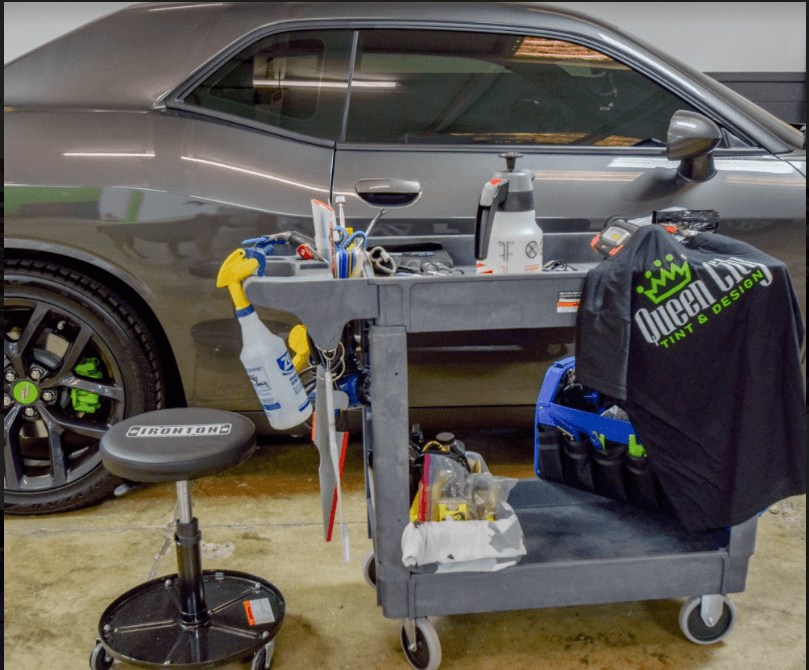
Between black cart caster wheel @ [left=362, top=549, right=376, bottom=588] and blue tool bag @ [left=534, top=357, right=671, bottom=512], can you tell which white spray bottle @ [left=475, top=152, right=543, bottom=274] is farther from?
black cart caster wheel @ [left=362, top=549, right=376, bottom=588]

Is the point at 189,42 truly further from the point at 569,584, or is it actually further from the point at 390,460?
the point at 569,584

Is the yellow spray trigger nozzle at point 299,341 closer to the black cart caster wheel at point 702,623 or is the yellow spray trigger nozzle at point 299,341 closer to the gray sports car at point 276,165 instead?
the gray sports car at point 276,165

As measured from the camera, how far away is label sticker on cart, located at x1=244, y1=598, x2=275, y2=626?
5.14ft

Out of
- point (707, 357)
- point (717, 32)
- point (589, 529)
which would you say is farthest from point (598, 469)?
point (717, 32)

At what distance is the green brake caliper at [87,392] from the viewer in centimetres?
214

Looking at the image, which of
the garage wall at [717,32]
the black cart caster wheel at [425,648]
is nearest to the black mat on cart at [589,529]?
the black cart caster wheel at [425,648]

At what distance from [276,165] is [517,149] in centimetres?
71

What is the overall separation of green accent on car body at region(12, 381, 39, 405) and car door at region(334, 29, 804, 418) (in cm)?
103

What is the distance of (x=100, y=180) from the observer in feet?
6.49

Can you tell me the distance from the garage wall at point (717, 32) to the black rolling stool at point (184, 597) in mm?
4162

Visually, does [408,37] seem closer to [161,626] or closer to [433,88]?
[433,88]

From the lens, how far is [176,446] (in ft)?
4.68

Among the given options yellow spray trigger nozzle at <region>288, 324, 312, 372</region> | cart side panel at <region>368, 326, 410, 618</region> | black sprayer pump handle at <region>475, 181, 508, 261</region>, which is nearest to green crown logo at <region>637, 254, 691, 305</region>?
black sprayer pump handle at <region>475, 181, 508, 261</region>

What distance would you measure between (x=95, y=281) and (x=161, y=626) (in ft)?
3.20
